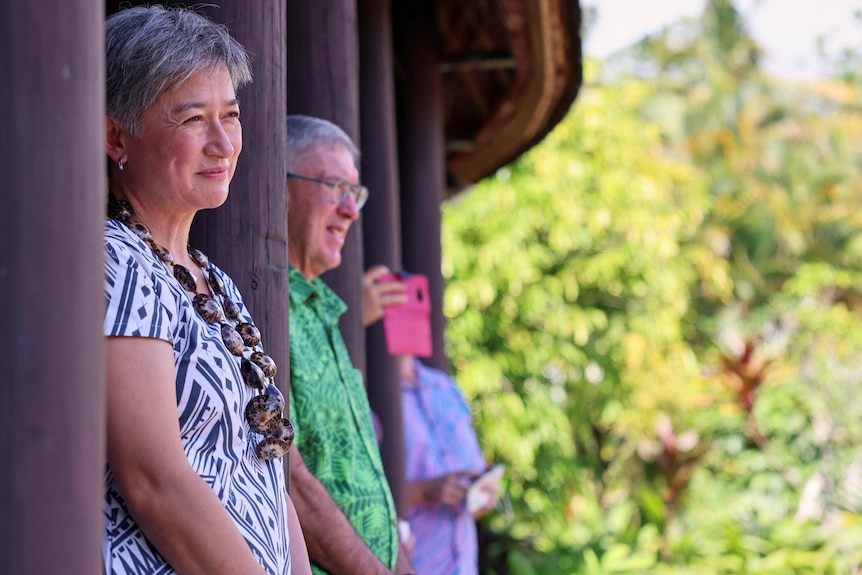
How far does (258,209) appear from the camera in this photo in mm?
1911

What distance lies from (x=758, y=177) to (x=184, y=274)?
81.1 ft

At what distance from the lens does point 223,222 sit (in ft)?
6.23

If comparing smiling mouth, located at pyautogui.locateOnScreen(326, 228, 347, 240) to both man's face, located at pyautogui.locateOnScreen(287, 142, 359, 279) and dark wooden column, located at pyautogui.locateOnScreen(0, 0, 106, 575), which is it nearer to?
man's face, located at pyautogui.locateOnScreen(287, 142, 359, 279)

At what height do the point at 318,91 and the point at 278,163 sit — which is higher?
the point at 318,91

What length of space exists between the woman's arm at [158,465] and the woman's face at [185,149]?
0.30m

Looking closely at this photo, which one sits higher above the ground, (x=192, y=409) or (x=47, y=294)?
(x=47, y=294)

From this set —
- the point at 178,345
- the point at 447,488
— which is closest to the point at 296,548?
the point at 178,345

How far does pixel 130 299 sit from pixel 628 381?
7.91 metres

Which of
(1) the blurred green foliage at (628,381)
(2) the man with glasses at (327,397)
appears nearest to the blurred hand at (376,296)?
(2) the man with glasses at (327,397)

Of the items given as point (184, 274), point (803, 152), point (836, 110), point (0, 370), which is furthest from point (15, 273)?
point (836, 110)

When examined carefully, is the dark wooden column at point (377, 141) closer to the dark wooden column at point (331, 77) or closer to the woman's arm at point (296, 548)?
the dark wooden column at point (331, 77)

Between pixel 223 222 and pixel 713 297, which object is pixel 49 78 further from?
pixel 713 297

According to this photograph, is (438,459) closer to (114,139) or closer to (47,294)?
(114,139)

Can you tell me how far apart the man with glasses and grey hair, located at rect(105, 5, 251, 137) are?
730 mm
